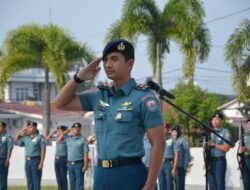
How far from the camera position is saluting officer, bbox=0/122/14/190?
1573 cm

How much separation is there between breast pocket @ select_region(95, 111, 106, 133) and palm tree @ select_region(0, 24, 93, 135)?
16.7m

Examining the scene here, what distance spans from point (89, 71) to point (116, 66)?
314 mm

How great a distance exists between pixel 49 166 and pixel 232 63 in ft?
20.4

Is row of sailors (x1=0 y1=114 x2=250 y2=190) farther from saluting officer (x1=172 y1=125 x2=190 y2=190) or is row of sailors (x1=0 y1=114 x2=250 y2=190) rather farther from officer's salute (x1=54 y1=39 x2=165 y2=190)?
officer's salute (x1=54 y1=39 x2=165 y2=190)

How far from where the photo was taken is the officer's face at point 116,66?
14.7 feet

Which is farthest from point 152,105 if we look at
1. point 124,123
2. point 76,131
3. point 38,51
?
point 38,51

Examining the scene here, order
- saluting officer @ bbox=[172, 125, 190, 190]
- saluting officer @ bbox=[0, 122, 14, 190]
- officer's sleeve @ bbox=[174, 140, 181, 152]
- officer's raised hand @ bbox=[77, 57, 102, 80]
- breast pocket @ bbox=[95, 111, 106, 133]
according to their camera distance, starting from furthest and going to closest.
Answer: saluting officer @ bbox=[0, 122, 14, 190] < saluting officer @ bbox=[172, 125, 190, 190] < officer's sleeve @ bbox=[174, 140, 181, 152] < officer's raised hand @ bbox=[77, 57, 102, 80] < breast pocket @ bbox=[95, 111, 106, 133]

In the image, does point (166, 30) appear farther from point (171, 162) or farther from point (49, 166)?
point (171, 162)

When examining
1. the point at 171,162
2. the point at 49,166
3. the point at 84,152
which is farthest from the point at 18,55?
the point at 171,162

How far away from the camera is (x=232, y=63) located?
17.4 metres

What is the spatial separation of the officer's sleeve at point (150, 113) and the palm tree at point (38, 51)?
16.9 m

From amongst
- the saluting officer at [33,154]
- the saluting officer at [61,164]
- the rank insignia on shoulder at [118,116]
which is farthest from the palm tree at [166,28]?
the rank insignia on shoulder at [118,116]

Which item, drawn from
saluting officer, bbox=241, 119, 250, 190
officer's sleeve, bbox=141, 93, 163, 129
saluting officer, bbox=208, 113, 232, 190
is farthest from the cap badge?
saluting officer, bbox=241, 119, 250, 190

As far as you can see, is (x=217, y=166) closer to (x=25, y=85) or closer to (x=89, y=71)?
(x=89, y=71)
